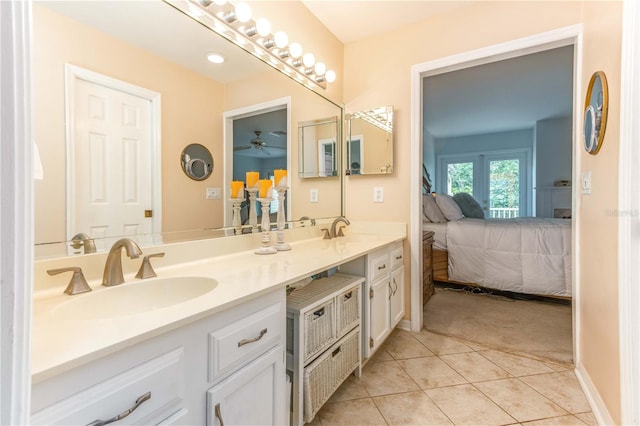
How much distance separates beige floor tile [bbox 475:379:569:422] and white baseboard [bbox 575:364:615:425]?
4.9 inches

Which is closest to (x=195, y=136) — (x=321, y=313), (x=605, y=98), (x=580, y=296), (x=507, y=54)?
(x=321, y=313)

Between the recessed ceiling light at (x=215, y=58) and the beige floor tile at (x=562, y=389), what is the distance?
2.34 m

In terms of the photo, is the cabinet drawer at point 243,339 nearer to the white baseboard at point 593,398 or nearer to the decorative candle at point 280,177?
the decorative candle at point 280,177

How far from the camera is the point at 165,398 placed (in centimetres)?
66

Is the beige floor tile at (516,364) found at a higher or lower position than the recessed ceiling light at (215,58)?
lower

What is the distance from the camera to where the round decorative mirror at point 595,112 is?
1260 millimetres

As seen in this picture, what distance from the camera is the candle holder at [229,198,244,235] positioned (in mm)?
1498

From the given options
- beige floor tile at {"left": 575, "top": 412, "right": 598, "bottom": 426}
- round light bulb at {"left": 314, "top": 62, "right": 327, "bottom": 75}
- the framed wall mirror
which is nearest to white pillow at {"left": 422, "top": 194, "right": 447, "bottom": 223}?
the framed wall mirror

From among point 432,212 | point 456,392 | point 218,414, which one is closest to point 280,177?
point 218,414

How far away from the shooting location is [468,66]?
208 cm

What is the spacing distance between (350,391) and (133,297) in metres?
A: 1.16

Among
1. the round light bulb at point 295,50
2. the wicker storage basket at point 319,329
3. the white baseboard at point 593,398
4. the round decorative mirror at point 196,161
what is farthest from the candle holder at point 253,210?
the white baseboard at point 593,398

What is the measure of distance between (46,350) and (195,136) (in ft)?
3.24

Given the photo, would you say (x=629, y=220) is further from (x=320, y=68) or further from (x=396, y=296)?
(x=320, y=68)
